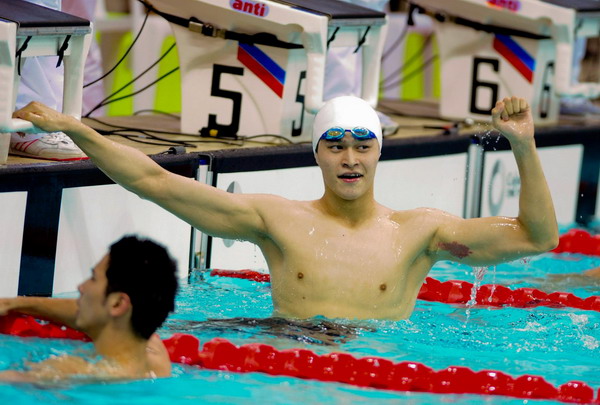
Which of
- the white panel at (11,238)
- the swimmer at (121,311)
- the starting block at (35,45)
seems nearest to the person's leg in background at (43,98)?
the starting block at (35,45)

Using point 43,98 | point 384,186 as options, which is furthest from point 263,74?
point 43,98

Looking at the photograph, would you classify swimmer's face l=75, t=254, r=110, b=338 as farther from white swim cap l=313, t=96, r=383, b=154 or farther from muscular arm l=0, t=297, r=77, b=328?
white swim cap l=313, t=96, r=383, b=154

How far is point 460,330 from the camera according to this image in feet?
14.0

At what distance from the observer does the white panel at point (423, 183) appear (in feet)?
19.4

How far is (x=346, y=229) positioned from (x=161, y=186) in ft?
2.03

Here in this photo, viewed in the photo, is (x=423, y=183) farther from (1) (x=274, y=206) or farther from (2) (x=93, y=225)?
(1) (x=274, y=206)

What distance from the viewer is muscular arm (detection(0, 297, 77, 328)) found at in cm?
352

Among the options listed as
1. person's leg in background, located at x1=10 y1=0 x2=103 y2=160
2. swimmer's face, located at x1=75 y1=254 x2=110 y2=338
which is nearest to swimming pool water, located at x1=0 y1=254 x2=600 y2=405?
swimmer's face, located at x1=75 y1=254 x2=110 y2=338

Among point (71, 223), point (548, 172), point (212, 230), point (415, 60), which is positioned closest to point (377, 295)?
point (212, 230)

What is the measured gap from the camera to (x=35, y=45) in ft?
14.2

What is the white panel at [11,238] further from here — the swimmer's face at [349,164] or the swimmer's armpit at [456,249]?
the swimmer's armpit at [456,249]

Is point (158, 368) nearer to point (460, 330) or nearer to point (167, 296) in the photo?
point (167, 296)

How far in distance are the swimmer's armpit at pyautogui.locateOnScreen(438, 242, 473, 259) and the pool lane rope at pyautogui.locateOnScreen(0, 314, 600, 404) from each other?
1.71ft

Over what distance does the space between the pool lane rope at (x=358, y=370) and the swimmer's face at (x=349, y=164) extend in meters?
0.56
